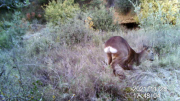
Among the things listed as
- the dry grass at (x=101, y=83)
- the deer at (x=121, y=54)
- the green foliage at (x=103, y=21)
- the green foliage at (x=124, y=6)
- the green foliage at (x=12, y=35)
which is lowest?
the dry grass at (x=101, y=83)

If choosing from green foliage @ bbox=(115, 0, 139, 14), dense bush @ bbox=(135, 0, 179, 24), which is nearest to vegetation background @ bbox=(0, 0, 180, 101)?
dense bush @ bbox=(135, 0, 179, 24)

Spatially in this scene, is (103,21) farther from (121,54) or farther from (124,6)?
(121,54)

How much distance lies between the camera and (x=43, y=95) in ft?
8.38

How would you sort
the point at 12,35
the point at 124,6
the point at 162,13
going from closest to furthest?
the point at 12,35, the point at 162,13, the point at 124,6

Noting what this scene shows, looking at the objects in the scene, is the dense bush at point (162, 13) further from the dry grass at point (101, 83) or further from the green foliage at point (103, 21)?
the dry grass at point (101, 83)

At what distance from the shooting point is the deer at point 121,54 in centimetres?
386

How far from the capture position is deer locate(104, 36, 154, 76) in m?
3.86

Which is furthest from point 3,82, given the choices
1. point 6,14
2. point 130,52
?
point 6,14

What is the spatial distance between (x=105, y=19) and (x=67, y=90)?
718cm

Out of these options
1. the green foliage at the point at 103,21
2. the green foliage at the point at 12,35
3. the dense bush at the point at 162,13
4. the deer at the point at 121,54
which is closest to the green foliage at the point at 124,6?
the dense bush at the point at 162,13

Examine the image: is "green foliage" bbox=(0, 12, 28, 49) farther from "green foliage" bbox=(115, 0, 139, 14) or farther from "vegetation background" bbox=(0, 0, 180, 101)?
"green foliage" bbox=(115, 0, 139, 14)

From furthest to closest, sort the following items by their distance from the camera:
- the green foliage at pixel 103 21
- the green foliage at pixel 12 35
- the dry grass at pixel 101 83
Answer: the green foliage at pixel 103 21, the green foliage at pixel 12 35, the dry grass at pixel 101 83

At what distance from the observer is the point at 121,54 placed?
3850 millimetres

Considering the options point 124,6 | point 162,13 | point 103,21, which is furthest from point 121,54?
point 124,6
